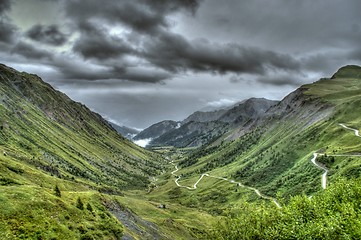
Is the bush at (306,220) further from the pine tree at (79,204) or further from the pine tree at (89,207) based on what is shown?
the pine tree at (79,204)

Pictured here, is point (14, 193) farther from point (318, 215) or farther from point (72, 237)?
point (318, 215)

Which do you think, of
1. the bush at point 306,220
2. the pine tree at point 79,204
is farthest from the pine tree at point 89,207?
the bush at point 306,220

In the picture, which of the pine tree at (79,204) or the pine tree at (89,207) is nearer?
the pine tree at (79,204)

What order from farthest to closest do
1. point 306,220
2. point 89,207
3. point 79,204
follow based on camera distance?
→ 1. point 89,207
2. point 79,204
3. point 306,220

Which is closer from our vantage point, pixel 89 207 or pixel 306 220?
pixel 306 220

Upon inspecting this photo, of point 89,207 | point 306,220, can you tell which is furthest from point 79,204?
point 306,220

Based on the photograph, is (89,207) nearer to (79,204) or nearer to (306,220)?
(79,204)

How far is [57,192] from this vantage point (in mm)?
69500

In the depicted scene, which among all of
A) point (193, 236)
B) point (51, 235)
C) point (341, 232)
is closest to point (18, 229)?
point (51, 235)

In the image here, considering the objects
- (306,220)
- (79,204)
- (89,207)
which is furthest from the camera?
(89,207)

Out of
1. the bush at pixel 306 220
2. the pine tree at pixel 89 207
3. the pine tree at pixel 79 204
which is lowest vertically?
the pine tree at pixel 89 207

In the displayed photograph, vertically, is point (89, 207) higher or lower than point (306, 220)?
lower

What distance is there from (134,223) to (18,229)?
50885 mm

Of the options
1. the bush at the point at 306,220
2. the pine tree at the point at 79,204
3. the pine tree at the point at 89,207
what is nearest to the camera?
the bush at the point at 306,220
